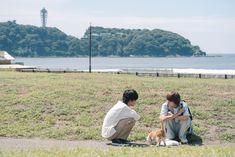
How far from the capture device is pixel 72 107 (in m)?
14.5

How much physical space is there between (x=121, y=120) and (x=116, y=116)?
135 millimetres

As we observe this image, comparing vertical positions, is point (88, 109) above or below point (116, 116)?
below

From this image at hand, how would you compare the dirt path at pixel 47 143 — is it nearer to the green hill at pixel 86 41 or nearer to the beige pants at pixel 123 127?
the beige pants at pixel 123 127

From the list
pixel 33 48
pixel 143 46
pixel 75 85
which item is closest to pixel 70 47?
pixel 33 48

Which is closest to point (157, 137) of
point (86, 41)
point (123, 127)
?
point (123, 127)

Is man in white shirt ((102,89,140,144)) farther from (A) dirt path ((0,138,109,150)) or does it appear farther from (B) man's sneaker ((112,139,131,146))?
(A) dirt path ((0,138,109,150))

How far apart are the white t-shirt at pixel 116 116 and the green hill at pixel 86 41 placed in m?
162

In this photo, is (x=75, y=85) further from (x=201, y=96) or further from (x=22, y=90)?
(x=201, y=96)

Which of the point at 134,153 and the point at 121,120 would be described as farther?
the point at 121,120

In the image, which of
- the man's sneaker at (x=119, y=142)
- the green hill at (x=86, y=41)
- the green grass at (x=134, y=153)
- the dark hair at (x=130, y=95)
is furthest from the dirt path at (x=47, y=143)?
the green hill at (x=86, y=41)

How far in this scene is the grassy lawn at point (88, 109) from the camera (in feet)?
39.8

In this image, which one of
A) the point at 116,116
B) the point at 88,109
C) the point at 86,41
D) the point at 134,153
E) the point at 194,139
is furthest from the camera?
the point at 86,41

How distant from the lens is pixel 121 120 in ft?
33.9

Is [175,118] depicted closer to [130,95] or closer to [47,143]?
[130,95]
